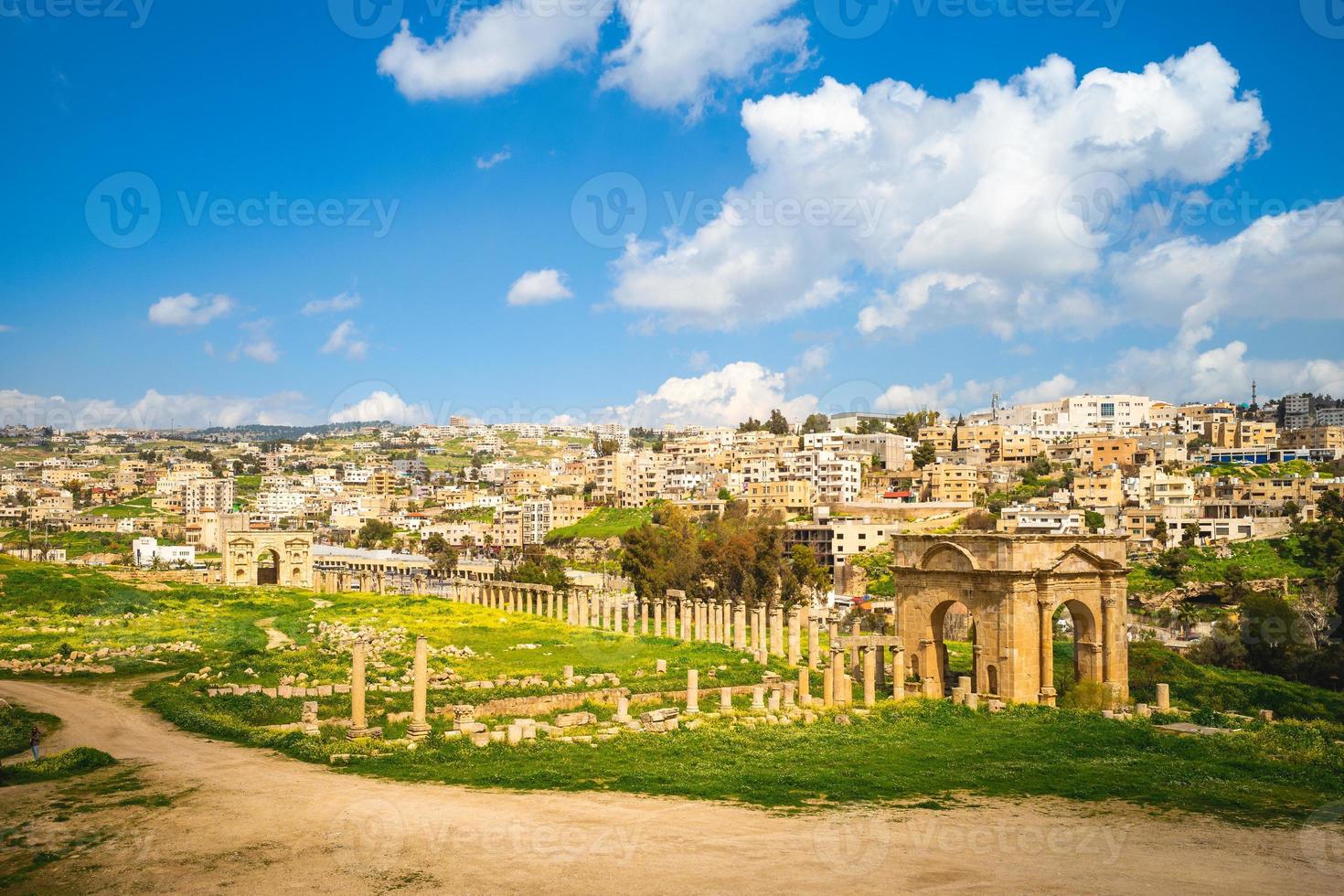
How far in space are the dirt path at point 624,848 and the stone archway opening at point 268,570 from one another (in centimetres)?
5639

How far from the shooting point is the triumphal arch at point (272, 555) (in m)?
69.9

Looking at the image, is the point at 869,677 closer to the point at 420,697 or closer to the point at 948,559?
the point at 948,559

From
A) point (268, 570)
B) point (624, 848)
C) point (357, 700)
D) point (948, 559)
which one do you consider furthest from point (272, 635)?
point (624, 848)

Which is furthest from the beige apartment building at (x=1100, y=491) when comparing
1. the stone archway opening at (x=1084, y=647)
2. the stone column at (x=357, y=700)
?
the stone column at (x=357, y=700)

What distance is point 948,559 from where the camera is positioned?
94.0 ft

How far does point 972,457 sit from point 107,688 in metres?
113

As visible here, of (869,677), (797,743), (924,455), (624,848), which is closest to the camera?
(624,848)

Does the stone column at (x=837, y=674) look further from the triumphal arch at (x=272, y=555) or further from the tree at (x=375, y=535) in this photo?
the tree at (x=375, y=535)

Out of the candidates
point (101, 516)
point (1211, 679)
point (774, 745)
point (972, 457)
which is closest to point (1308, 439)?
point (972, 457)

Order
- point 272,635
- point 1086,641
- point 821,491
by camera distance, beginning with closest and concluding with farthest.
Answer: point 1086,641 → point 272,635 → point 821,491

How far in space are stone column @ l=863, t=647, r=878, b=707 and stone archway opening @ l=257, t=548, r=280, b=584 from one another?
52.7 m

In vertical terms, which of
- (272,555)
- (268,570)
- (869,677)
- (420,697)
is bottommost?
(869,677)

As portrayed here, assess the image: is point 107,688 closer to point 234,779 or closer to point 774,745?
point 234,779

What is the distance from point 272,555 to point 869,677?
54543mm
